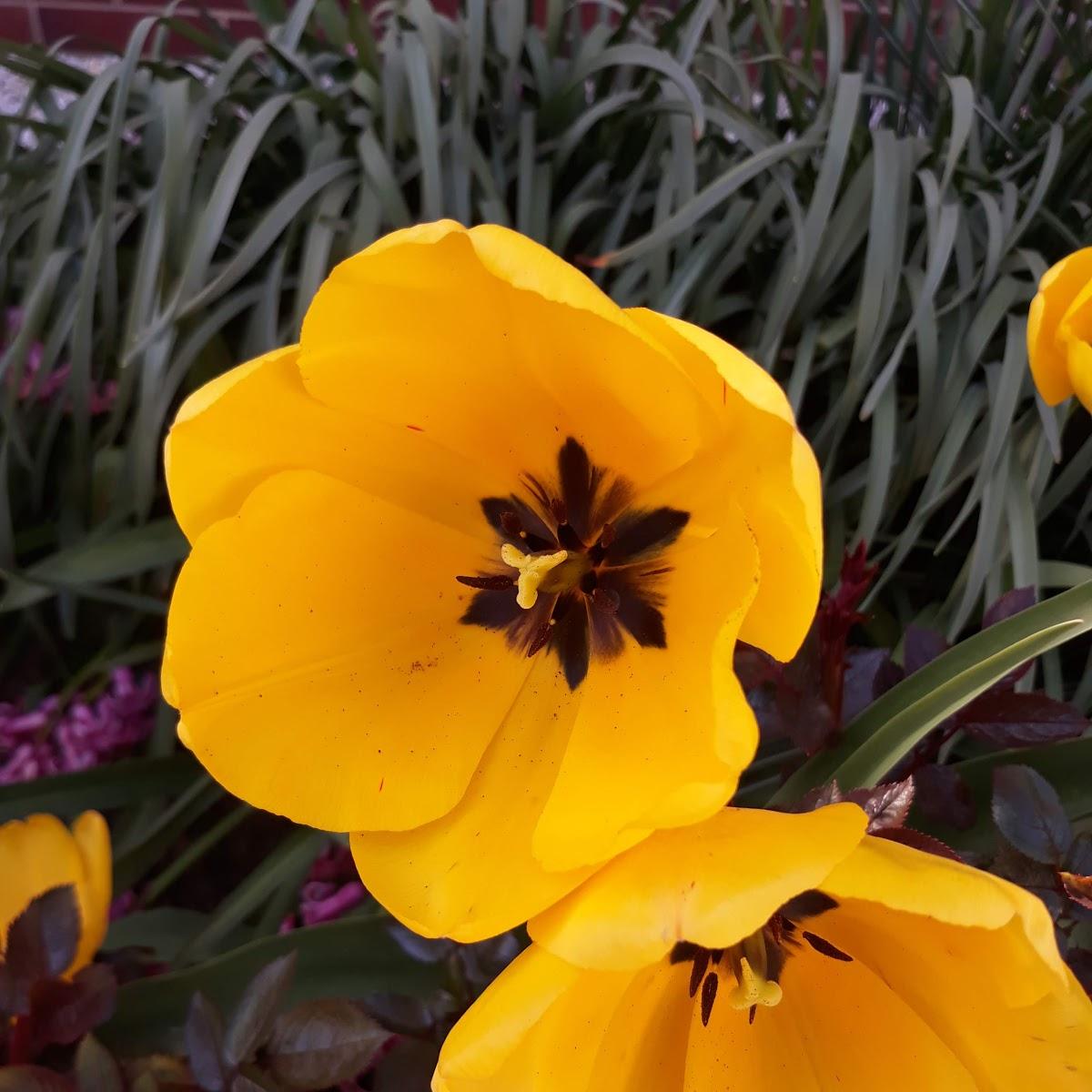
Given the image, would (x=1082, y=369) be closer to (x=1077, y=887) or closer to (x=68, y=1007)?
(x=1077, y=887)

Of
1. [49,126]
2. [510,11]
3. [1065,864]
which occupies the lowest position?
[1065,864]

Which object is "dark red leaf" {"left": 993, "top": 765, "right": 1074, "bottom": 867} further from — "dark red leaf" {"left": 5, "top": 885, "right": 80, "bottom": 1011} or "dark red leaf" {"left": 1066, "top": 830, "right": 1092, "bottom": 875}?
"dark red leaf" {"left": 5, "top": 885, "right": 80, "bottom": 1011}

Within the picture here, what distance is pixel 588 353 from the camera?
0.38m

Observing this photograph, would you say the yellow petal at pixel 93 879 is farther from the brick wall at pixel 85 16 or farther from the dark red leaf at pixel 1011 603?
the brick wall at pixel 85 16

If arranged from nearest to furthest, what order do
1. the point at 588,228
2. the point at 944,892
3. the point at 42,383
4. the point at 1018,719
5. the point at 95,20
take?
the point at 944,892 < the point at 1018,719 < the point at 42,383 < the point at 588,228 < the point at 95,20

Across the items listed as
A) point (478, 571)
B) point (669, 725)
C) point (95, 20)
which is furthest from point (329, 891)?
point (95, 20)

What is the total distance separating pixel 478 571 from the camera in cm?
51

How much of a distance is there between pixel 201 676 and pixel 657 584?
0.21m

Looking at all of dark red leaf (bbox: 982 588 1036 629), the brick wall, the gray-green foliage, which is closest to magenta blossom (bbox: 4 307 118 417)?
the gray-green foliage

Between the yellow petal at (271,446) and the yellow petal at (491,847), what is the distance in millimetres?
121

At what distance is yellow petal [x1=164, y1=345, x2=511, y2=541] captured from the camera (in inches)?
14.8

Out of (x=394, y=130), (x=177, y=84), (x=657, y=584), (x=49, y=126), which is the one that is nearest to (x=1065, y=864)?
(x=657, y=584)

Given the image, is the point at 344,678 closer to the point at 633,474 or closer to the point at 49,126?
the point at 633,474

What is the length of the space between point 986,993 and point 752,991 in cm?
8
